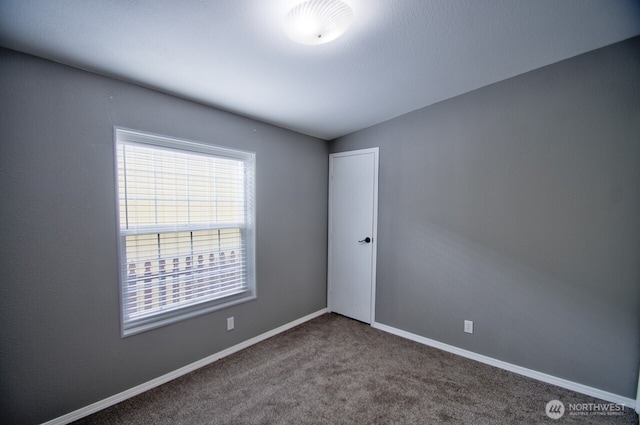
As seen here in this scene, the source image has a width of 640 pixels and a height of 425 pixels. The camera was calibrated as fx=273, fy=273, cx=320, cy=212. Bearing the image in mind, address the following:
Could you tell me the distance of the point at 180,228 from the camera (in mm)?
2354

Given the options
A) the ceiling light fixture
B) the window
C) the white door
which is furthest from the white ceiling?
the white door

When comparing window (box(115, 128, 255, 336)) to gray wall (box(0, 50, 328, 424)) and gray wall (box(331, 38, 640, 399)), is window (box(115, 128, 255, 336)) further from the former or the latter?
gray wall (box(331, 38, 640, 399))

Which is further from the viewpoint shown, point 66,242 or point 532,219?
point 532,219

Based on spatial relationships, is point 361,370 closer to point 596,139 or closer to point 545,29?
point 596,139

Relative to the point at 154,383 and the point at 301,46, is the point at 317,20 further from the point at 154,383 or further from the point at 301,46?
the point at 154,383

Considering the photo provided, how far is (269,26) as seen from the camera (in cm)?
154

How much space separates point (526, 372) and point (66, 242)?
3724 millimetres

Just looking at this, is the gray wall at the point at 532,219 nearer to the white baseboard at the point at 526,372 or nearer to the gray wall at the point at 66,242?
the white baseboard at the point at 526,372

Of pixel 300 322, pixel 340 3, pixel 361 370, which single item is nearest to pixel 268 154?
pixel 340 3

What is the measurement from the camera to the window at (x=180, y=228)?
209 cm

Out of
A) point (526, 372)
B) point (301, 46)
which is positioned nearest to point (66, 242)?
point (301, 46)

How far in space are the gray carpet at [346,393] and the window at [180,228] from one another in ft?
1.79

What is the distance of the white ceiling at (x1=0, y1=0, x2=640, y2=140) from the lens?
1405 millimetres

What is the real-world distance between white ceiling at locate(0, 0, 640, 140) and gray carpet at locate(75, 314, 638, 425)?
7.80ft
